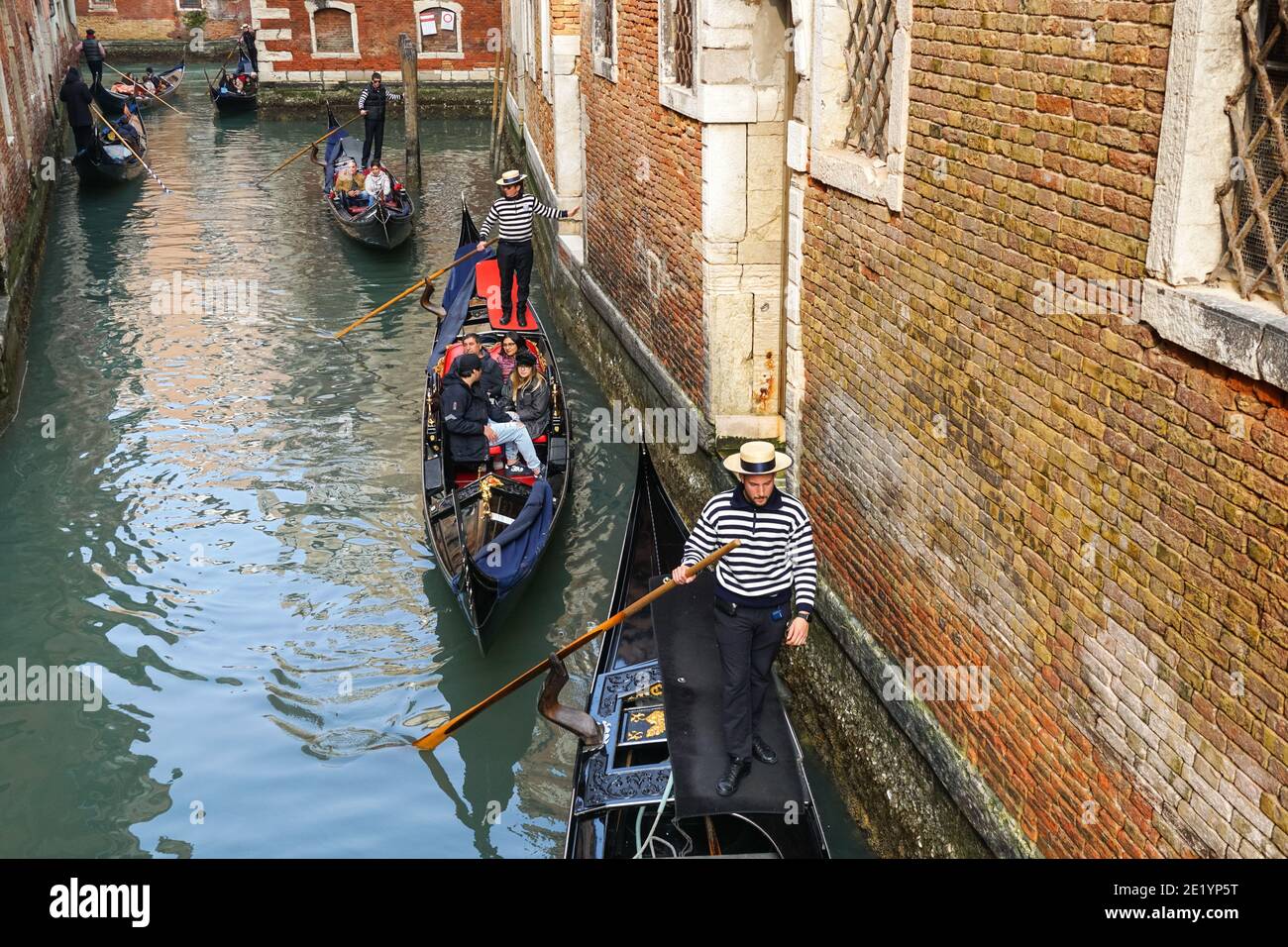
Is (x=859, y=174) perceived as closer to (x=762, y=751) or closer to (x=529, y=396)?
(x=762, y=751)

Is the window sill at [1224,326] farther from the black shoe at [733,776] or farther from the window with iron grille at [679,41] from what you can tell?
the window with iron grille at [679,41]

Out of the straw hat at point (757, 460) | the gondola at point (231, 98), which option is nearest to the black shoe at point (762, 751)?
the straw hat at point (757, 460)

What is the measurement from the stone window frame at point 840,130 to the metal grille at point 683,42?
5.34ft

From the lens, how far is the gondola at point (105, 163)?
1312 cm

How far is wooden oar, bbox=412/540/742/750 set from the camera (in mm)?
3461

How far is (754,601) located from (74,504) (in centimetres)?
432

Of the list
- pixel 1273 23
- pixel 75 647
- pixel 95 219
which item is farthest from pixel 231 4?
pixel 1273 23

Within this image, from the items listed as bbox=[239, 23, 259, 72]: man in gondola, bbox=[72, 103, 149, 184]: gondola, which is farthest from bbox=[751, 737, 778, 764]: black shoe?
bbox=[239, 23, 259, 72]: man in gondola

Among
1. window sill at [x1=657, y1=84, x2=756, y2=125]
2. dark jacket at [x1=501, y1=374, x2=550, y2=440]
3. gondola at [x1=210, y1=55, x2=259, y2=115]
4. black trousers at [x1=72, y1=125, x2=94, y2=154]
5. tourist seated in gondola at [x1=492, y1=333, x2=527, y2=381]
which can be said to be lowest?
dark jacket at [x1=501, y1=374, x2=550, y2=440]

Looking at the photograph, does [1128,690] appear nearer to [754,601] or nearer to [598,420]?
[754,601]

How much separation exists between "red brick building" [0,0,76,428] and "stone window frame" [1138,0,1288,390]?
6691 millimetres

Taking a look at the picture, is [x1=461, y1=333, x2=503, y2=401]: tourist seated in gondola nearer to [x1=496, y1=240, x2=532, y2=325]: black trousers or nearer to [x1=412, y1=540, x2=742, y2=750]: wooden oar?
[x1=496, y1=240, x2=532, y2=325]: black trousers

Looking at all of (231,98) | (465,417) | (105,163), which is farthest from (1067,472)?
(231,98)

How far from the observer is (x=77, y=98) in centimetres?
1336
